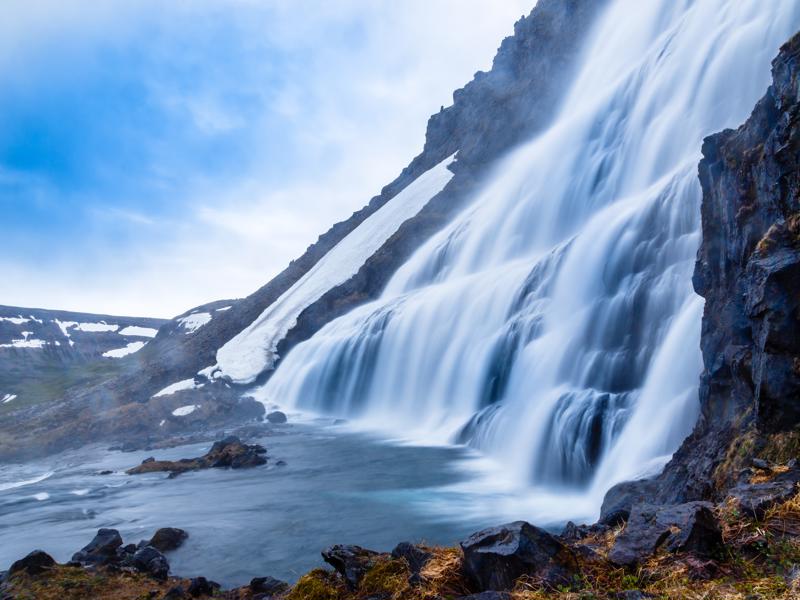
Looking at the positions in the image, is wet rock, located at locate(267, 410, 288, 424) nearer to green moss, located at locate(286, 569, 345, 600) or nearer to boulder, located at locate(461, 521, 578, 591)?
green moss, located at locate(286, 569, 345, 600)

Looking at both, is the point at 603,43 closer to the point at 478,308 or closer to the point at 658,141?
the point at 658,141

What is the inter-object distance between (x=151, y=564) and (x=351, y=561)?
482cm

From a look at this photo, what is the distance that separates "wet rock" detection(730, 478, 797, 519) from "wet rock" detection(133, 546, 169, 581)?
23.3 feet

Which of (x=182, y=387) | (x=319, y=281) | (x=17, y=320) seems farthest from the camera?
(x=17, y=320)

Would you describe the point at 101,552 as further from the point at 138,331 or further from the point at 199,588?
the point at 138,331

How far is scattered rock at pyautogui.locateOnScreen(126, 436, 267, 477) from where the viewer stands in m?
18.0

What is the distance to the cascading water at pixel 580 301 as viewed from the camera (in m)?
12.5

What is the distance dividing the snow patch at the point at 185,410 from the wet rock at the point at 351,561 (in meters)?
27.9

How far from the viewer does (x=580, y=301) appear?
1744cm

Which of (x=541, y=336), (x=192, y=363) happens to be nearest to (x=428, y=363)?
(x=541, y=336)

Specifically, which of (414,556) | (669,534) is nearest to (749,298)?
(669,534)

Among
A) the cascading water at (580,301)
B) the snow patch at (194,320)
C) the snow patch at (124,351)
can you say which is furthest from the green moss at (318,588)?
the snow patch at (124,351)

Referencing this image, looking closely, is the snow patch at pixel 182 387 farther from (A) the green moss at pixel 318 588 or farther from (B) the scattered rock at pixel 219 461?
(A) the green moss at pixel 318 588

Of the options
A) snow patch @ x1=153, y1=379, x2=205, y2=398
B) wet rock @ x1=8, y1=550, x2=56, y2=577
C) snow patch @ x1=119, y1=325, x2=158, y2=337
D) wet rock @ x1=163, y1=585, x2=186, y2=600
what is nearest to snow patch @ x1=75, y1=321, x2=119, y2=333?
snow patch @ x1=119, y1=325, x2=158, y2=337
